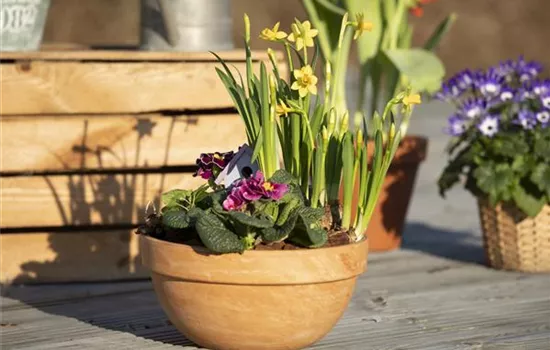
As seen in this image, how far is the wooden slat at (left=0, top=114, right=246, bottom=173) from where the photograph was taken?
9.20ft

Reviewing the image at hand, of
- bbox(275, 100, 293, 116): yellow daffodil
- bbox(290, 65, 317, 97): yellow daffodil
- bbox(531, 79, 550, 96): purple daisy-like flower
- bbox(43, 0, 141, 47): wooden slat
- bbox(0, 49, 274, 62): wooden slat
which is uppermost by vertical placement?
bbox(290, 65, 317, 97): yellow daffodil

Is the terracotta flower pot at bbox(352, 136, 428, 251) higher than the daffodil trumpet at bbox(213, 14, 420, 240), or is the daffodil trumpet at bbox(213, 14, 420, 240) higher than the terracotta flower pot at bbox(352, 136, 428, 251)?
the daffodil trumpet at bbox(213, 14, 420, 240)

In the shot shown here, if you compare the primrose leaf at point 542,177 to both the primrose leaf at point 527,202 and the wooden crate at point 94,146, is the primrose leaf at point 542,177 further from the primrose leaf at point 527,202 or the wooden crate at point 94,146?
the wooden crate at point 94,146

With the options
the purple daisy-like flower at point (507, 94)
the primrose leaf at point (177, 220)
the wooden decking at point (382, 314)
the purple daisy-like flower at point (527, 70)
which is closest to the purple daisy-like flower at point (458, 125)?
the purple daisy-like flower at point (507, 94)

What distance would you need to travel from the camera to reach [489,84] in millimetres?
3006

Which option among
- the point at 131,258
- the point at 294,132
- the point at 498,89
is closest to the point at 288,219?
the point at 294,132

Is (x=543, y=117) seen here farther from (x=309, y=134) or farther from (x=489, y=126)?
(x=309, y=134)

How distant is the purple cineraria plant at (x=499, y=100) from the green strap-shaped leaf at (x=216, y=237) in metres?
1.18

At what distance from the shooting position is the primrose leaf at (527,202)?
2.90m

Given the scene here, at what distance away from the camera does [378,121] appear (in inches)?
85.6

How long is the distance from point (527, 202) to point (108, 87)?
1.16 m

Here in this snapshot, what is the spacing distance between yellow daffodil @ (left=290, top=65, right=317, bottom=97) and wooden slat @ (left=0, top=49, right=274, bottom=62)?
73 cm

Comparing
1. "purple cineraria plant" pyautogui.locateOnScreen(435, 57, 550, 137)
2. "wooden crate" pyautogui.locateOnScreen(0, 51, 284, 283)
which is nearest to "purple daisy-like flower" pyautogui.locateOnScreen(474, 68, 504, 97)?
"purple cineraria plant" pyautogui.locateOnScreen(435, 57, 550, 137)

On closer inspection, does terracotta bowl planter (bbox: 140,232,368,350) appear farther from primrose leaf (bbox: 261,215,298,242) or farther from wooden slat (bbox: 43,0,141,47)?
wooden slat (bbox: 43,0,141,47)
